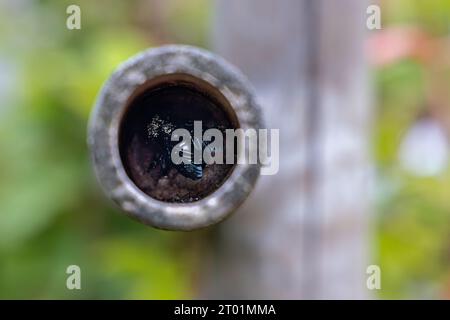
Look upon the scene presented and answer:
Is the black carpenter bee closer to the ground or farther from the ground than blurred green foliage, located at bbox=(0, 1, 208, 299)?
closer to the ground

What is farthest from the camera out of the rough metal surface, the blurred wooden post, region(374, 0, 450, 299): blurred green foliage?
region(374, 0, 450, 299): blurred green foliage

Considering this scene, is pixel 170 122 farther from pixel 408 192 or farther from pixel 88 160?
pixel 408 192

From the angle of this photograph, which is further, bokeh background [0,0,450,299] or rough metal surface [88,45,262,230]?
bokeh background [0,0,450,299]

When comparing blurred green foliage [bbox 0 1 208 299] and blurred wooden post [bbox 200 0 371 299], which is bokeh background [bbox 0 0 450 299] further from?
blurred wooden post [bbox 200 0 371 299]

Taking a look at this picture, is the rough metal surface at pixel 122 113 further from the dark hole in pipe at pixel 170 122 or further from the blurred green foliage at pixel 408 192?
the blurred green foliage at pixel 408 192

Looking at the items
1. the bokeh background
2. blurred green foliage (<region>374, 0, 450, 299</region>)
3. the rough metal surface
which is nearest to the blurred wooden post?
the bokeh background

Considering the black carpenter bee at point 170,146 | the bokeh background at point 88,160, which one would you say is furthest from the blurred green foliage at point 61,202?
the black carpenter bee at point 170,146
